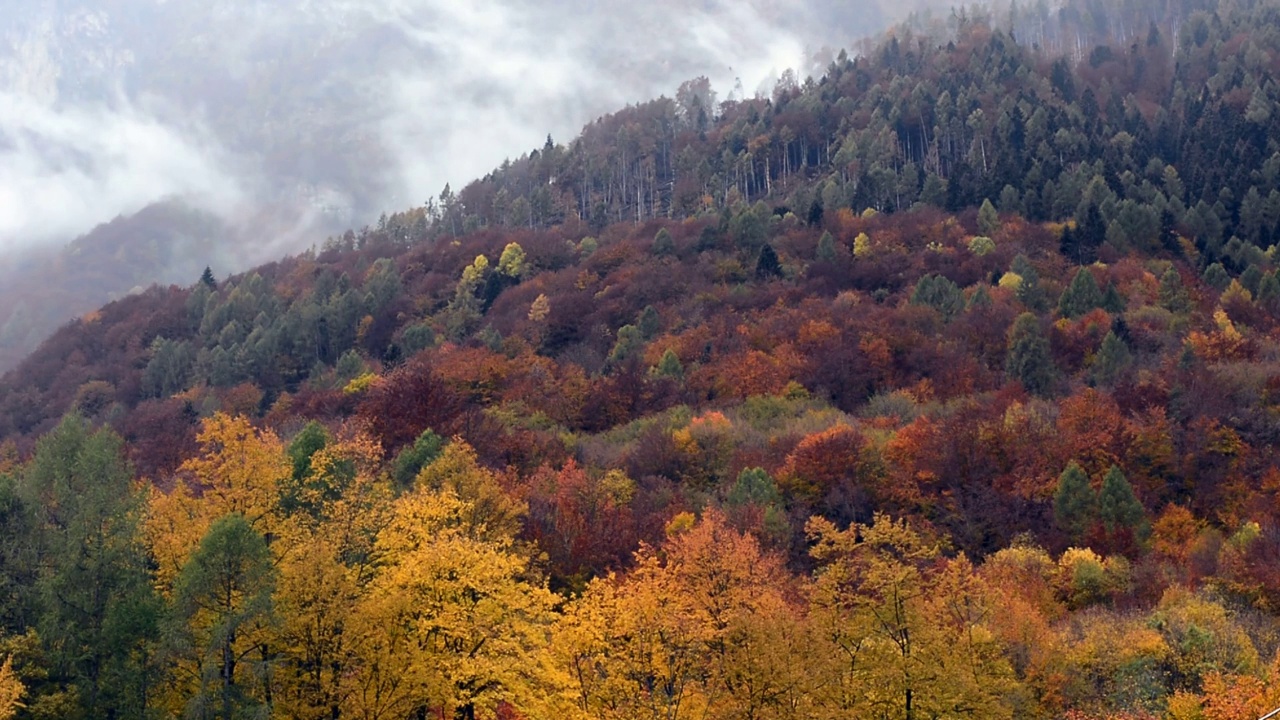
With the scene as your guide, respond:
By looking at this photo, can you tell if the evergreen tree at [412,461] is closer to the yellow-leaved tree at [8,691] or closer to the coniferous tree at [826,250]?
the yellow-leaved tree at [8,691]

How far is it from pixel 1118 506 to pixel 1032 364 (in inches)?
1032

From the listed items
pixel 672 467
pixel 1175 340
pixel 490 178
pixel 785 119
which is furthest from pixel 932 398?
pixel 490 178

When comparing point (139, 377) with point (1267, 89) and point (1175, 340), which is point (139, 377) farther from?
point (1267, 89)

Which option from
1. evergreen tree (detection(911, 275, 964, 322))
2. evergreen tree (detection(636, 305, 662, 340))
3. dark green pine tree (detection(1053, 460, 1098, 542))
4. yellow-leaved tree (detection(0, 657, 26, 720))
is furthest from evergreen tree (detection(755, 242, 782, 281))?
yellow-leaved tree (detection(0, 657, 26, 720))

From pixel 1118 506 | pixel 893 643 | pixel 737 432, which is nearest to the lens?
pixel 893 643

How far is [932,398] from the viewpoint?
86.0 meters

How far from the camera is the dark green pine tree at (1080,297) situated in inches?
3652

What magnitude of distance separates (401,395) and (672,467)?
21634mm

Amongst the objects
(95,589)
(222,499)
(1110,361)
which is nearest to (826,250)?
(1110,361)

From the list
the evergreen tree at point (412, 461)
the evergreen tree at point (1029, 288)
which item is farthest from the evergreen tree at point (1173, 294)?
the evergreen tree at point (412, 461)

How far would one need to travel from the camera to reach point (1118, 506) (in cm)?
5950

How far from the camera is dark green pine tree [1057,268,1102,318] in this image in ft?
304

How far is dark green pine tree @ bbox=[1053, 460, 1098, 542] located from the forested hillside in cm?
27

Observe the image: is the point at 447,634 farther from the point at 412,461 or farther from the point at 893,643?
the point at 412,461
